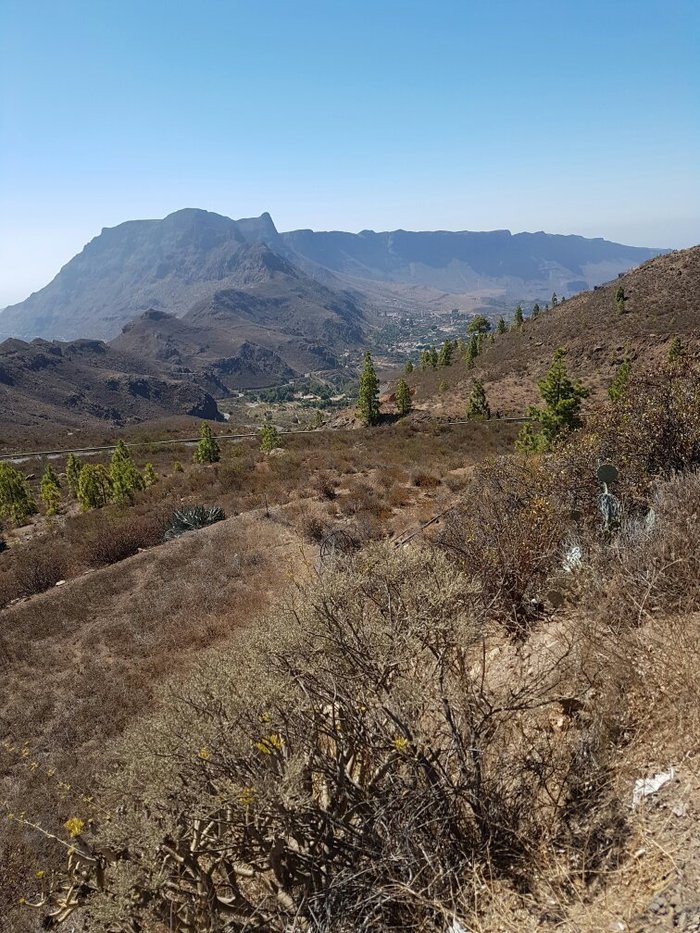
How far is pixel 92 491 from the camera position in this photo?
2500 centimetres

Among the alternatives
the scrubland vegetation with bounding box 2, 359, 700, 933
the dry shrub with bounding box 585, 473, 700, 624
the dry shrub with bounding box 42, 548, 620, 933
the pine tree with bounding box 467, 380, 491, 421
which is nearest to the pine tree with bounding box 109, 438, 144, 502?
the scrubland vegetation with bounding box 2, 359, 700, 933

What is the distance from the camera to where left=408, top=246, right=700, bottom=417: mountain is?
46.3 metres

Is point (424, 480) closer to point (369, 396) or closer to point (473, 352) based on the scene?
point (369, 396)

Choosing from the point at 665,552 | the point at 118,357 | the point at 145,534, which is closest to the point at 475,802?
the point at 665,552

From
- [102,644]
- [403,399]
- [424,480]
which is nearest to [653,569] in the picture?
[102,644]

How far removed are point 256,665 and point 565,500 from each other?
4.90 m

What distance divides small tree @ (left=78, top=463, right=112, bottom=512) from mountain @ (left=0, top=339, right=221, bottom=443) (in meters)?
81.5

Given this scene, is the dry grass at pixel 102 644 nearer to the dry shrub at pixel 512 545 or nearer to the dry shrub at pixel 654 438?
the dry shrub at pixel 512 545

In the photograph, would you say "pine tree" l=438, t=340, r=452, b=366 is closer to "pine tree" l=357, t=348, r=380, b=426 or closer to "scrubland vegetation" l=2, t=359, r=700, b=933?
"pine tree" l=357, t=348, r=380, b=426

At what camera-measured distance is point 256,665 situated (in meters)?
3.49

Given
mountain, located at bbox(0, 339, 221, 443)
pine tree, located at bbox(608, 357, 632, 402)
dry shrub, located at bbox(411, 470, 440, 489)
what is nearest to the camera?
pine tree, located at bbox(608, 357, 632, 402)

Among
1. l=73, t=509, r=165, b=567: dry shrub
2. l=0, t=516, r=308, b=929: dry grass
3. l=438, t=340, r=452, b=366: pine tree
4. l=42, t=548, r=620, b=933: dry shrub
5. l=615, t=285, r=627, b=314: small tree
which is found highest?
l=615, t=285, r=627, b=314: small tree

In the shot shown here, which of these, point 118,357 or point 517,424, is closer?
point 517,424

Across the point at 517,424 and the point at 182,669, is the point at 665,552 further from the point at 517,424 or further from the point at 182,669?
the point at 517,424
